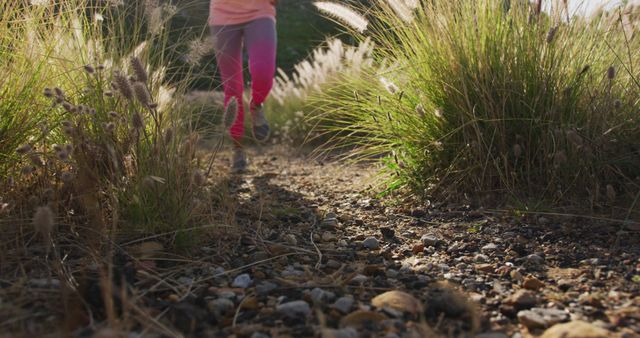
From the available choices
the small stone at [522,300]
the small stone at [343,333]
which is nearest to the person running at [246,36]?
the small stone at [522,300]

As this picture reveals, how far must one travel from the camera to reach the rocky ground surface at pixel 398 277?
1355 millimetres

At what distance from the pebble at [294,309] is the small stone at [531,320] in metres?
0.52

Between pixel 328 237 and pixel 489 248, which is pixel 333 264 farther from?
pixel 489 248

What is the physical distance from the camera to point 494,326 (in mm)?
1386

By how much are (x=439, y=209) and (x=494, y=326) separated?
1.17m

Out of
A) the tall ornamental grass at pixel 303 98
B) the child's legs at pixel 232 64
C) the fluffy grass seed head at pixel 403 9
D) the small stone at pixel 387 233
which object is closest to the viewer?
the small stone at pixel 387 233

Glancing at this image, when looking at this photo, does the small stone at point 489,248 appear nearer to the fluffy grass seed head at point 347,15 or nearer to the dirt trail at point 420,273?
the dirt trail at point 420,273

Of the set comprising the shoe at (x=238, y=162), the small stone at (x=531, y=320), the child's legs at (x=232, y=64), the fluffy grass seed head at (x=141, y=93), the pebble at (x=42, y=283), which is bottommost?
the small stone at (x=531, y=320)

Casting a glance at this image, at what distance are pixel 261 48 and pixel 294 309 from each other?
2463 mm

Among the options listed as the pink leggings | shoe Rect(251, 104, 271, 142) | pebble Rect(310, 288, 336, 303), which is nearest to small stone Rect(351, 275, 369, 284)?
pebble Rect(310, 288, 336, 303)

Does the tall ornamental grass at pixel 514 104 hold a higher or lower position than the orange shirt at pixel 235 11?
lower

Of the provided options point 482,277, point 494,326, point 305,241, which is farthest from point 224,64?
point 494,326

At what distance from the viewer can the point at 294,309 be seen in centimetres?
143

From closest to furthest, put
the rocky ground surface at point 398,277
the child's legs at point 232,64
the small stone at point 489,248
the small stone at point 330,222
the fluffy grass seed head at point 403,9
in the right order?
the rocky ground surface at point 398,277
the small stone at point 489,248
the small stone at point 330,222
the fluffy grass seed head at point 403,9
the child's legs at point 232,64
